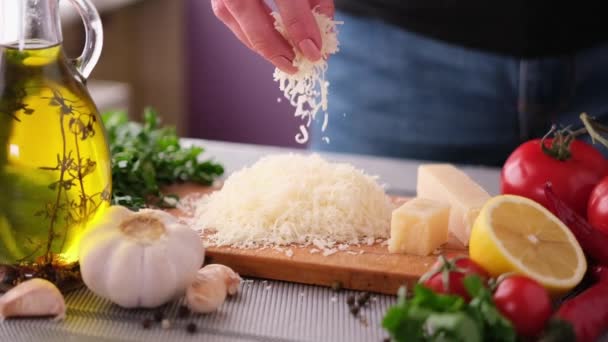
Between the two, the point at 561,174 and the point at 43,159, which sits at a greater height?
the point at 43,159

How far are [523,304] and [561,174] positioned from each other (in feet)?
1.64

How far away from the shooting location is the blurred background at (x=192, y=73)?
3908 mm

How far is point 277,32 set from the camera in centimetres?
136

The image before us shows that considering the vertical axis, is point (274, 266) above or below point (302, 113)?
below

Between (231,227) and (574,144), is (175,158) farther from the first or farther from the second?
(574,144)

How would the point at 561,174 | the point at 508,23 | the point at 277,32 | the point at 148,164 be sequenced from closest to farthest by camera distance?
the point at 277,32, the point at 561,174, the point at 148,164, the point at 508,23

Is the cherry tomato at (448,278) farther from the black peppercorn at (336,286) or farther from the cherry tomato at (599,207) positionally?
the cherry tomato at (599,207)

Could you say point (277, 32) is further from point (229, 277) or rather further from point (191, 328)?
point (191, 328)

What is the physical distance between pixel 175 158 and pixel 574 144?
0.82 metres

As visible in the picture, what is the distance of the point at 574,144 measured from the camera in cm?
153

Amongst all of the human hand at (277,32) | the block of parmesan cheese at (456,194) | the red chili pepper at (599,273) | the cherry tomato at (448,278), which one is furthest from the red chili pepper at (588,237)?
the human hand at (277,32)

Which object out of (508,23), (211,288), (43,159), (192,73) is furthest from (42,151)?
(192,73)

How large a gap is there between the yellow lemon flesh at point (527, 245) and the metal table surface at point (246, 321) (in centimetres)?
18

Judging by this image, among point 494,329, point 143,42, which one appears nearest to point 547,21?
point 494,329
